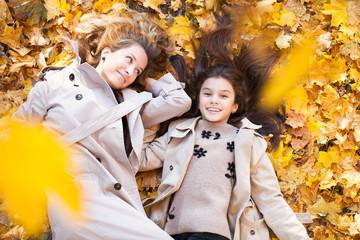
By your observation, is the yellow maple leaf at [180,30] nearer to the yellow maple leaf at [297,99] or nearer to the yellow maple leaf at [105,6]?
the yellow maple leaf at [105,6]

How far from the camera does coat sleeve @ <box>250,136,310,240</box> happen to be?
2.60 meters

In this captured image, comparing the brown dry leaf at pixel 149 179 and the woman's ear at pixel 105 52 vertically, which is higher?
the woman's ear at pixel 105 52

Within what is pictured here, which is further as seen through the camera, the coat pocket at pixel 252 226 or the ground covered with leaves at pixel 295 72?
the ground covered with leaves at pixel 295 72

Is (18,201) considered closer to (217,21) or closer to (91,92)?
(91,92)

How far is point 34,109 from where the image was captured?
2578mm

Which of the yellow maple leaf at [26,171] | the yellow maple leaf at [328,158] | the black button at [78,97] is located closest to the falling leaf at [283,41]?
the yellow maple leaf at [328,158]

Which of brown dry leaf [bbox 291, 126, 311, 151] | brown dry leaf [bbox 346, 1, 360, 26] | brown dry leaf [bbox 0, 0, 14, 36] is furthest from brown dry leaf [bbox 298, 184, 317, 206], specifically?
brown dry leaf [bbox 0, 0, 14, 36]

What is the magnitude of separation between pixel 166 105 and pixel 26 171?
1158 mm

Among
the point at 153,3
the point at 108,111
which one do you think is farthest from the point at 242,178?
the point at 153,3

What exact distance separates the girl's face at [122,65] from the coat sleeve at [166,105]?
0.26 metres

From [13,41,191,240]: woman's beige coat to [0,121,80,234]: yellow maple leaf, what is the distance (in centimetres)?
11

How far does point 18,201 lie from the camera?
2.60 meters

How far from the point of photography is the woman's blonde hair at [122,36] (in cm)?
288

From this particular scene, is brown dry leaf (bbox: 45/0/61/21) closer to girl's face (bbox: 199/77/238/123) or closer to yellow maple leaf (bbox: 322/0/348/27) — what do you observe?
girl's face (bbox: 199/77/238/123)
